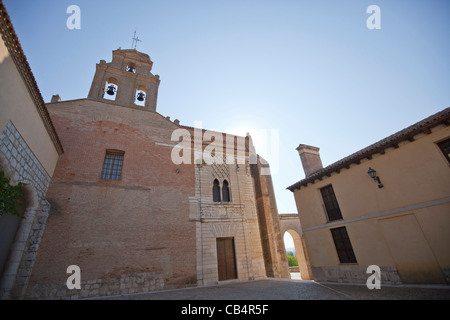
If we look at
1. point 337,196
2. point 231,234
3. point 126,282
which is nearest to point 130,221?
point 126,282

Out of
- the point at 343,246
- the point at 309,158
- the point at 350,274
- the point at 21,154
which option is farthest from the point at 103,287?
the point at 309,158

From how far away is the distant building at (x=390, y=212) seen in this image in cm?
604

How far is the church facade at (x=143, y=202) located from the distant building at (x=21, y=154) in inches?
15.5

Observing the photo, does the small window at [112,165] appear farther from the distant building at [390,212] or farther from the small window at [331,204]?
the small window at [331,204]

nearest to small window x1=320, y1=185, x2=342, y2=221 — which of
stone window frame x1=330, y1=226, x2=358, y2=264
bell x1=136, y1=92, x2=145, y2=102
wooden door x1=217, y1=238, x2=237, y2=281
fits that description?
stone window frame x1=330, y1=226, x2=358, y2=264

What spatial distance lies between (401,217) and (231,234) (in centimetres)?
718

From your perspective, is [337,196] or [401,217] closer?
[401,217]

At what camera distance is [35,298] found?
654 cm

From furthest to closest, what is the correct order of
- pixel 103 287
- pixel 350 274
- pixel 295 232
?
pixel 295 232 < pixel 350 274 < pixel 103 287

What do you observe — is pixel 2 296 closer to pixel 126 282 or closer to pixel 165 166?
pixel 126 282

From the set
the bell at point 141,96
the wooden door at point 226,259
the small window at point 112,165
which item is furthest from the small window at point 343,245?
the bell at point 141,96

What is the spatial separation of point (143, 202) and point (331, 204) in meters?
8.88

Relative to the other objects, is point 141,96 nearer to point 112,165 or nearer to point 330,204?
point 112,165

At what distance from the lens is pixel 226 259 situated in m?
10.1
